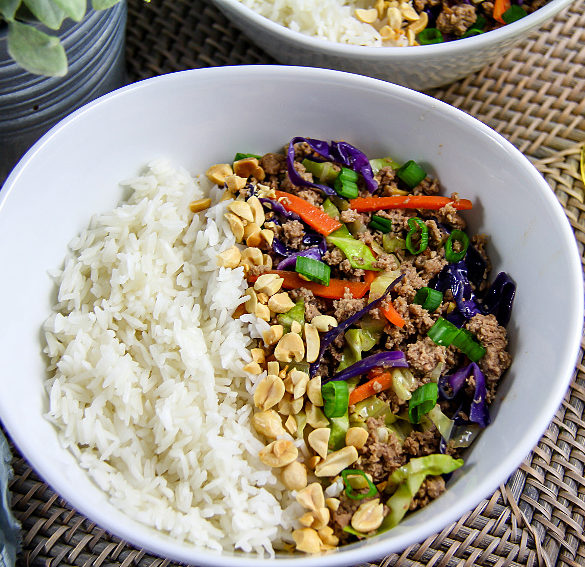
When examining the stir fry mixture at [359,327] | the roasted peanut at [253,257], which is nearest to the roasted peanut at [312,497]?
the stir fry mixture at [359,327]

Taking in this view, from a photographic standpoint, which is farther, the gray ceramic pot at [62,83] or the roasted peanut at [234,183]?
the roasted peanut at [234,183]

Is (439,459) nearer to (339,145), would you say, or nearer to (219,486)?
(219,486)

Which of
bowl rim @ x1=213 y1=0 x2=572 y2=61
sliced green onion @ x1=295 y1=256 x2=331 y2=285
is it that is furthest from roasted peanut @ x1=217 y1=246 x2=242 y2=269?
bowl rim @ x1=213 y1=0 x2=572 y2=61

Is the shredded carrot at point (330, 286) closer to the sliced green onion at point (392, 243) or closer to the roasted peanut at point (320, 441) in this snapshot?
the sliced green onion at point (392, 243)

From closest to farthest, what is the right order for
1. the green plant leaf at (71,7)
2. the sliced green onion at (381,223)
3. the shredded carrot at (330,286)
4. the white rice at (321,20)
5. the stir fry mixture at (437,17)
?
1. the green plant leaf at (71,7)
2. the shredded carrot at (330,286)
3. the sliced green onion at (381,223)
4. the white rice at (321,20)
5. the stir fry mixture at (437,17)

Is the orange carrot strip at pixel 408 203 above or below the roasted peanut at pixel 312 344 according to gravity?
above

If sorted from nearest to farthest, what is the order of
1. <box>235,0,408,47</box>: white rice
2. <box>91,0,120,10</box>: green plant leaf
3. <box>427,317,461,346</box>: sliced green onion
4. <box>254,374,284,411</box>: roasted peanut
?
1. <box>91,0,120,10</box>: green plant leaf
2. <box>254,374,284,411</box>: roasted peanut
3. <box>427,317,461,346</box>: sliced green onion
4. <box>235,0,408,47</box>: white rice

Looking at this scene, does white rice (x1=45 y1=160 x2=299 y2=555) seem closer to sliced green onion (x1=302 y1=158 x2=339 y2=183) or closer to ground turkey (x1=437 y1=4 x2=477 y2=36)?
sliced green onion (x1=302 y1=158 x2=339 y2=183)

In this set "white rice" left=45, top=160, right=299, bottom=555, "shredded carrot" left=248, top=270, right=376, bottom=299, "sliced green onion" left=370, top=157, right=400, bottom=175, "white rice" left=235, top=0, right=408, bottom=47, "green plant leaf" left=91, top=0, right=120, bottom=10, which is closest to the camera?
"green plant leaf" left=91, top=0, right=120, bottom=10
